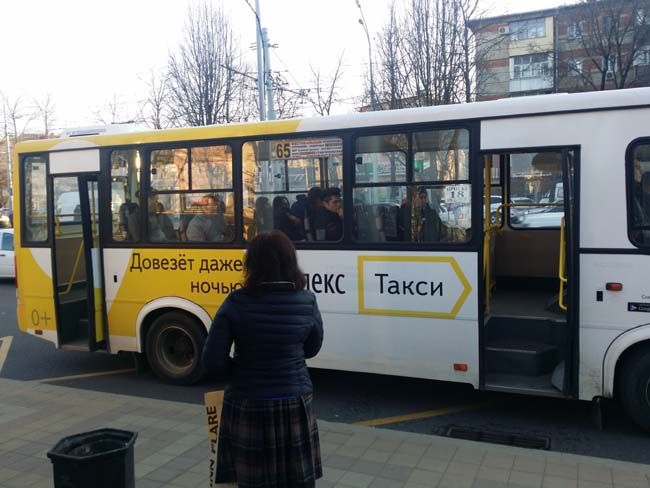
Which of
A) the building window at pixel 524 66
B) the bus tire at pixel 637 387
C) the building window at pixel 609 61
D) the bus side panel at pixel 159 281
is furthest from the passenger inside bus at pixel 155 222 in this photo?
the building window at pixel 524 66

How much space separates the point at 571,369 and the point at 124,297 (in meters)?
4.92

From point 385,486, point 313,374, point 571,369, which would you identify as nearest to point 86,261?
point 313,374

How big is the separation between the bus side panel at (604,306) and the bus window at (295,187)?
7.68ft

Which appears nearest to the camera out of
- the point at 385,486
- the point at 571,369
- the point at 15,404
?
the point at 385,486

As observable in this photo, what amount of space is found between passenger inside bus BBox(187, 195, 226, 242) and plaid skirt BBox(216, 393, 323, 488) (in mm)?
3720

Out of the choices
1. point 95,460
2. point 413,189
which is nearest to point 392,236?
point 413,189

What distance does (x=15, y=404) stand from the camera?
614cm

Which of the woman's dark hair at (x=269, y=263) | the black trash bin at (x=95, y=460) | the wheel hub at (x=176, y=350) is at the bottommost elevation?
the wheel hub at (x=176, y=350)

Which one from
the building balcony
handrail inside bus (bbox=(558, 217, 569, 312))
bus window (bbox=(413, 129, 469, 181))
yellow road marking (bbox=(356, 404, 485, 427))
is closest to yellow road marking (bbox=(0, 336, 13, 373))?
yellow road marking (bbox=(356, 404, 485, 427))

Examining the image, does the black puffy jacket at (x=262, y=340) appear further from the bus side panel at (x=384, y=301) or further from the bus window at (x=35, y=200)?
the bus window at (x=35, y=200)

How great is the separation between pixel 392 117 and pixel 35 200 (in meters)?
4.69

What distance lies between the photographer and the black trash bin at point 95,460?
3166 mm

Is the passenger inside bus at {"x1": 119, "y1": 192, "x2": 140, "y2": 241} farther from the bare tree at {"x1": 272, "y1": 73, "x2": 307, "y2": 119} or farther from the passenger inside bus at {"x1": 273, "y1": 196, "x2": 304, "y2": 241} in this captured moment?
the bare tree at {"x1": 272, "y1": 73, "x2": 307, "y2": 119}

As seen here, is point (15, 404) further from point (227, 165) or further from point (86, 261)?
point (227, 165)
